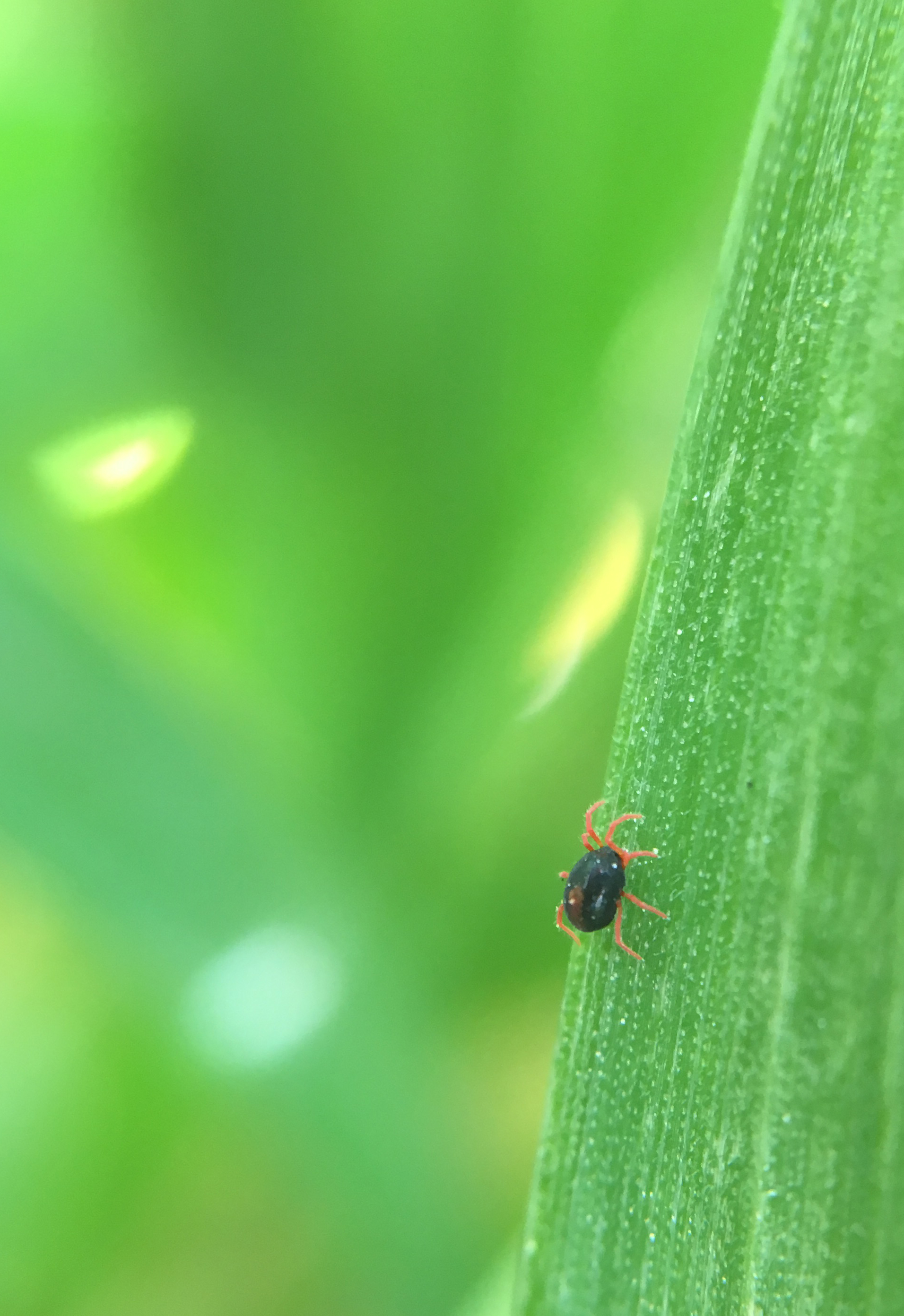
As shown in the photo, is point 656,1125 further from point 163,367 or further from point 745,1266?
point 163,367

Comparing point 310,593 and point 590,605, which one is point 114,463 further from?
point 590,605

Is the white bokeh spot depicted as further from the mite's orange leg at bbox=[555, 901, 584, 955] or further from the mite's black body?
the mite's black body

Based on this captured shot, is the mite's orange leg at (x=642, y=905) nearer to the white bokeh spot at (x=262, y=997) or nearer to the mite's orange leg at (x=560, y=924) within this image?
the mite's orange leg at (x=560, y=924)

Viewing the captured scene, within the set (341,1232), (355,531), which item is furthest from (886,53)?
(341,1232)

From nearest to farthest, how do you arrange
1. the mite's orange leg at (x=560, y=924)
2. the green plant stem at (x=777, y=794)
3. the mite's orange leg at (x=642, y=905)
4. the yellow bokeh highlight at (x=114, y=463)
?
1. the green plant stem at (x=777, y=794)
2. the mite's orange leg at (x=642, y=905)
3. the mite's orange leg at (x=560, y=924)
4. the yellow bokeh highlight at (x=114, y=463)

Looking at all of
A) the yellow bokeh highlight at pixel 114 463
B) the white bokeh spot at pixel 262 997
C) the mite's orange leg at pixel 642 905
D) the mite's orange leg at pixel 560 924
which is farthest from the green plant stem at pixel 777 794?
the yellow bokeh highlight at pixel 114 463

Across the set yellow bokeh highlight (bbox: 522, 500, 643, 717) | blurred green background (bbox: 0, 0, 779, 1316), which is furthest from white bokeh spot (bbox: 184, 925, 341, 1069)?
yellow bokeh highlight (bbox: 522, 500, 643, 717)

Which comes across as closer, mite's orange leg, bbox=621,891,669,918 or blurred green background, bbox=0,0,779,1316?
mite's orange leg, bbox=621,891,669,918
